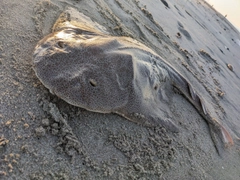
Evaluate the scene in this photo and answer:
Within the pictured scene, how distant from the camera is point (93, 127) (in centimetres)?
289

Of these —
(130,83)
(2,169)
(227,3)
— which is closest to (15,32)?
(130,83)

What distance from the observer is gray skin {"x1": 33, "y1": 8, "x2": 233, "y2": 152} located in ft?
8.98

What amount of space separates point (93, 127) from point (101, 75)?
0.51m

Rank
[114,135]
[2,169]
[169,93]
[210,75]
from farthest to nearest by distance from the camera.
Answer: [210,75] → [169,93] → [114,135] → [2,169]

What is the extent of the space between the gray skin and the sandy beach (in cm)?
17

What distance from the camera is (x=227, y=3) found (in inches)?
461

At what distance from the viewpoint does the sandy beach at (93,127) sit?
8.33 feet

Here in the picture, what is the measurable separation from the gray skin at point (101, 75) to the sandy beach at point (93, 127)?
0.17m

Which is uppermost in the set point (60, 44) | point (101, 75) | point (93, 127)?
point (101, 75)

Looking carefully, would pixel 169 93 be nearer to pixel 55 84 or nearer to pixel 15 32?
pixel 55 84

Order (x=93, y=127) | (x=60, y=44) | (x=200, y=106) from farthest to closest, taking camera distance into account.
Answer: (x=200, y=106) < (x=60, y=44) < (x=93, y=127)

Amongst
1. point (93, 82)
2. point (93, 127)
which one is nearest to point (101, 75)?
point (93, 82)

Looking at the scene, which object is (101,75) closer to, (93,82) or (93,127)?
(93,82)

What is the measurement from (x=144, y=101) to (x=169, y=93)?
76 centimetres
